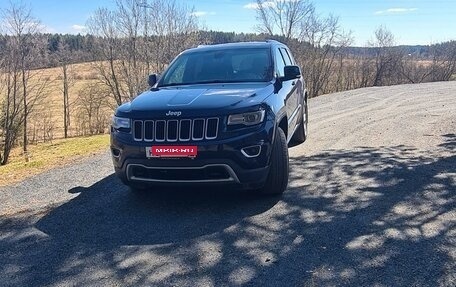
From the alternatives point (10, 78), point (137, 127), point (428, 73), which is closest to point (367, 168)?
point (137, 127)

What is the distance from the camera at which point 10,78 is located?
18.8 metres

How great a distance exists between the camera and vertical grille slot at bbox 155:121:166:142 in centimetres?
405

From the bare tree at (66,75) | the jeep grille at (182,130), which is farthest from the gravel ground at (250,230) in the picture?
the bare tree at (66,75)

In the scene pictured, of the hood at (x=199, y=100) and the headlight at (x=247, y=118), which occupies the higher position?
the hood at (x=199, y=100)

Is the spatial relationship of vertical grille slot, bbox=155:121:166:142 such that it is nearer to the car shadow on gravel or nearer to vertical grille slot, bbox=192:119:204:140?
vertical grille slot, bbox=192:119:204:140

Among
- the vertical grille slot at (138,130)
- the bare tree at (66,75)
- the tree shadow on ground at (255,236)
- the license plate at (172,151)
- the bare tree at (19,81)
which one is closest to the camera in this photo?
the tree shadow on ground at (255,236)

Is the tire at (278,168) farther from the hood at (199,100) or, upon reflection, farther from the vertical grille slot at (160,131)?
the vertical grille slot at (160,131)

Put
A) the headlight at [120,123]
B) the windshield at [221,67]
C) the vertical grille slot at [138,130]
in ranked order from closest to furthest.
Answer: the vertical grille slot at [138,130]
the headlight at [120,123]
the windshield at [221,67]

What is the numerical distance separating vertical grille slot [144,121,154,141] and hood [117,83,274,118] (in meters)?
0.09

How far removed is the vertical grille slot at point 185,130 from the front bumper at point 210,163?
9 cm

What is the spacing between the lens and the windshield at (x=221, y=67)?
5.31 metres

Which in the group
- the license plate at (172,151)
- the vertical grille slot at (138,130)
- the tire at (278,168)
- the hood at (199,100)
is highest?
the hood at (199,100)

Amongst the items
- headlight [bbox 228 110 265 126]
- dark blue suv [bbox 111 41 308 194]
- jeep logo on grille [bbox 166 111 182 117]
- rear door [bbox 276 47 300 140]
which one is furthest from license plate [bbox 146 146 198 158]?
rear door [bbox 276 47 300 140]

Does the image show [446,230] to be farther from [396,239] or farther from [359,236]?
[359,236]
